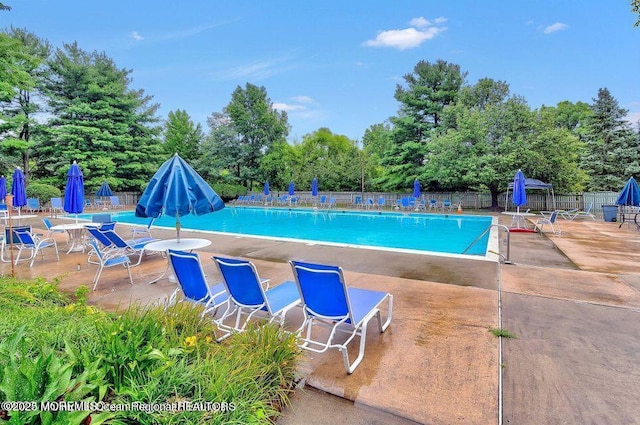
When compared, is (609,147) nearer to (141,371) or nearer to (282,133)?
(282,133)

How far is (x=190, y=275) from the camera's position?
11.3 ft

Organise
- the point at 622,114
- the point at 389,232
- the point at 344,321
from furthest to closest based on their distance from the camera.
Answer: the point at 622,114 < the point at 389,232 < the point at 344,321

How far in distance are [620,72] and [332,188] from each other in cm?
2078

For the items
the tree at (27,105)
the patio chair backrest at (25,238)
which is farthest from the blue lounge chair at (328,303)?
the tree at (27,105)

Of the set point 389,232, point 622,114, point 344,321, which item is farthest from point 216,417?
point 622,114

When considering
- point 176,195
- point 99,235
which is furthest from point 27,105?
point 176,195

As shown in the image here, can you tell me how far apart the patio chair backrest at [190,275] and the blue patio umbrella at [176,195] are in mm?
1319

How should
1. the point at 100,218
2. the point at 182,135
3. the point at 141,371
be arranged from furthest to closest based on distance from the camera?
1. the point at 182,135
2. the point at 100,218
3. the point at 141,371

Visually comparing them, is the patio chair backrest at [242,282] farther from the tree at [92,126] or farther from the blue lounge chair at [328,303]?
the tree at [92,126]

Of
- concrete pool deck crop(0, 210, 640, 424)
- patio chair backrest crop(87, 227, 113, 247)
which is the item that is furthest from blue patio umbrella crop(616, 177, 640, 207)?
patio chair backrest crop(87, 227, 113, 247)

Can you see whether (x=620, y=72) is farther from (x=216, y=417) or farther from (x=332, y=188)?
(x=216, y=417)

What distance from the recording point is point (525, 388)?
239 cm

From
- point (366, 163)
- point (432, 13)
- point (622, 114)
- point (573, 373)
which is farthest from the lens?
point (366, 163)

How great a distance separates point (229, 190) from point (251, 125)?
6051 mm
